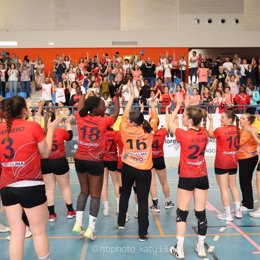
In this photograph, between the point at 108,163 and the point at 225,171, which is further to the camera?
the point at 108,163

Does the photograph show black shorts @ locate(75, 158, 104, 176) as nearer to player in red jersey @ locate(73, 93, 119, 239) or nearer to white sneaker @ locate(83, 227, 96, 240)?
player in red jersey @ locate(73, 93, 119, 239)

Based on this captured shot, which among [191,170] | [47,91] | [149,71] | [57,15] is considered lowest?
[191,170]

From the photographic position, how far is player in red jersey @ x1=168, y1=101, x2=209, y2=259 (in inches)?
204

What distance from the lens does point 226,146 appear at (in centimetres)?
672

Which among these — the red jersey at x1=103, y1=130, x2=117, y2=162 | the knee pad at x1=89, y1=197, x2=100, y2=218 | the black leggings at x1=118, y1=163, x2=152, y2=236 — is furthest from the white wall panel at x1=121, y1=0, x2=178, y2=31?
the knee pad at x1=89, y1=197, x2=100, y2=218

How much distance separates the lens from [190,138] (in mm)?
5168

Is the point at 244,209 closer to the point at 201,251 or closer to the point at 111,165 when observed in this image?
the point at 201,251

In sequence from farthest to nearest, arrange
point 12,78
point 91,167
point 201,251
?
point 12,78
point 91,167
point 201,251

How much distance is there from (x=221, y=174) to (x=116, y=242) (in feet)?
7.27

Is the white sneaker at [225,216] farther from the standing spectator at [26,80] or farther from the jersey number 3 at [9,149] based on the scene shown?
the standing spectator at [26,80]

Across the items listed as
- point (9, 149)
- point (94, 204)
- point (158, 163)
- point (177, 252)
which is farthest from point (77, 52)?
point (9, 149)

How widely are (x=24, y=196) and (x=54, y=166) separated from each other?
279 cm

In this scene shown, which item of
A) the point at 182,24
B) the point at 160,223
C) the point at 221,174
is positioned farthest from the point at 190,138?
the point at 182,24

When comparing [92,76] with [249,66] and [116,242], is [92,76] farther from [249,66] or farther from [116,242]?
[116,242]
